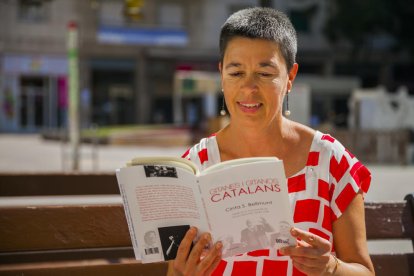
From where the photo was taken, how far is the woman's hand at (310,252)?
207 cm

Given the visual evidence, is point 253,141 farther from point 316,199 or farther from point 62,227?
point 62,227

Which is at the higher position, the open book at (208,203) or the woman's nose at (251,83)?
the woman's nose at (251,83)

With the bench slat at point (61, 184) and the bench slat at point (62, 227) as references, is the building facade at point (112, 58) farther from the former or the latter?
the bench slat at point (62, 227)

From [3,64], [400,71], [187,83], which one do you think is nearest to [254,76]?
[187,83]

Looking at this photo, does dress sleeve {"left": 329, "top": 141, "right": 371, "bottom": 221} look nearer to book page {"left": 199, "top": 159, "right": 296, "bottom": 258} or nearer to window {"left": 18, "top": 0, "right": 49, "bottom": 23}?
book page {"left": 199, "top": 159, "right": 296, "bottom": 258}

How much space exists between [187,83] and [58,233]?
23271mm

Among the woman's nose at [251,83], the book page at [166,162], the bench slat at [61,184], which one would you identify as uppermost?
the woman's nose at [251,83]

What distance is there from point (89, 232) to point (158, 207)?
844 mm

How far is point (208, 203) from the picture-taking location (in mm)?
2055

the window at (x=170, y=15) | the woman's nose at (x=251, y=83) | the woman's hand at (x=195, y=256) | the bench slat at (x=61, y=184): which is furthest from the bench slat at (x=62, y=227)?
the window at (x=170, y=15)

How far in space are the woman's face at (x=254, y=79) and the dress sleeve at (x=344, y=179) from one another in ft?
0.95

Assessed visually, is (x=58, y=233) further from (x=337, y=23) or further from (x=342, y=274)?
(x=337, y=23)

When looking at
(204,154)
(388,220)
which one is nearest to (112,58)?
(388,220)

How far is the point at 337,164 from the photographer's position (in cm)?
244
